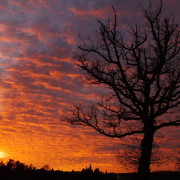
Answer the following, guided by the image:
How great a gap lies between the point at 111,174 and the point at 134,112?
683 centimetres

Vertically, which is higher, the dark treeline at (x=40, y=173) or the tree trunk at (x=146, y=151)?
the tree trunk at (x=146, y=151)

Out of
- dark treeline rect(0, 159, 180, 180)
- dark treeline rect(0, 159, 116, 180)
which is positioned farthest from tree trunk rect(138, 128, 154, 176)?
dark treeline rect(0, 159, 116, 180)

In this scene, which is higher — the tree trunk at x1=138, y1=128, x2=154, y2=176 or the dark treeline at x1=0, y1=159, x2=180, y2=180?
the tree trunk at x1=138, y1=128, x2=154, y2=176

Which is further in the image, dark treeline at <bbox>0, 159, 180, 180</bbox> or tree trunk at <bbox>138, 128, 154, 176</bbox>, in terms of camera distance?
tree trunk at <bbox>138, 128, 154, 176</bbox>

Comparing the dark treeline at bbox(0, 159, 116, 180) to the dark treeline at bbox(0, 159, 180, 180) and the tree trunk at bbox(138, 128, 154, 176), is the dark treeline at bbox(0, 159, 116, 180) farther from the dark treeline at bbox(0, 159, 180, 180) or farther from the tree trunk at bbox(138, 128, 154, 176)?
the tree trunk at bbox(138, 128, 154, 176)

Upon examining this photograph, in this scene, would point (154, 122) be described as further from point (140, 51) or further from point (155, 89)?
point (140, 51)

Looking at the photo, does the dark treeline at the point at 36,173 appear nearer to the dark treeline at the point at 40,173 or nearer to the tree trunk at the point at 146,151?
the dark treeline at the point at 40,173

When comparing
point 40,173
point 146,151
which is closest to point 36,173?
point 40,173

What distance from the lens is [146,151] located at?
63.8 feet

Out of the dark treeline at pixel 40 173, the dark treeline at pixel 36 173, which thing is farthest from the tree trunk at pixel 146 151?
the dark treeline at pixel 36 173

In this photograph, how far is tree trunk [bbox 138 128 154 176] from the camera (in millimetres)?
19172

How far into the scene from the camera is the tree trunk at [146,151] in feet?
62.9

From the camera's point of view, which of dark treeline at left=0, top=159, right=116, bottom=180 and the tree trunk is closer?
dark treeline at left=0, top=159, right=116, bottom=180

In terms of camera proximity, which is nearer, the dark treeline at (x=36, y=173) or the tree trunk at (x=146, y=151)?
the dark treeline at (x=36, y=173)
